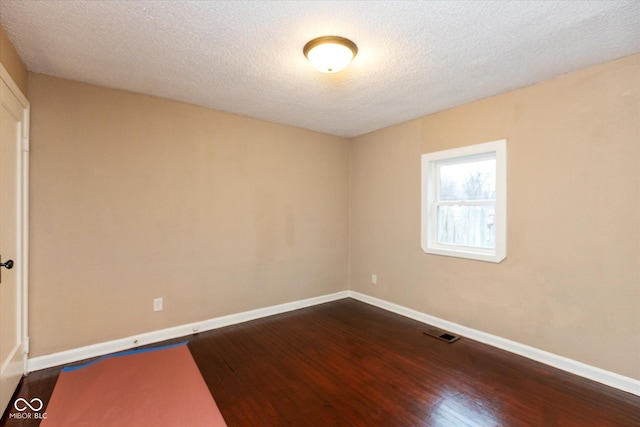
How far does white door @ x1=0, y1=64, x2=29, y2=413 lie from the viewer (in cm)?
200

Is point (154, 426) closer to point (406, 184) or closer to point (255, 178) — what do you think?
point (255, 178)

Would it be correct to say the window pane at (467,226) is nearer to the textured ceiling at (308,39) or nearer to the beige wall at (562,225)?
the beige wall at (562,225)

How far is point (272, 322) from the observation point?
367 cm

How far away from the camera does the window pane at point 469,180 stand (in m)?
3.23

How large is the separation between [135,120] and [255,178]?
138cm

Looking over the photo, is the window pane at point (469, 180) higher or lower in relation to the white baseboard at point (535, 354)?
higher

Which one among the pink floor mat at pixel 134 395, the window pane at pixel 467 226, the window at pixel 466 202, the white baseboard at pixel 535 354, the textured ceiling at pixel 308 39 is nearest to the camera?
the textured ceiling at pixel 308 39

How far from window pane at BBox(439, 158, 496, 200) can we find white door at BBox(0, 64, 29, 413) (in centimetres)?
394

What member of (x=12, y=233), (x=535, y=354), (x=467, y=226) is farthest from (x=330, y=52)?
(x=535, y=354)

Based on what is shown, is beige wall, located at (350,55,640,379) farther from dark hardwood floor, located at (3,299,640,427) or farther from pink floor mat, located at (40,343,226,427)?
pink floor mat, located at (40,343,226,427)

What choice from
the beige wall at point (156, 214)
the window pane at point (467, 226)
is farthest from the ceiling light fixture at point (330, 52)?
the window pane at point (467, 226)

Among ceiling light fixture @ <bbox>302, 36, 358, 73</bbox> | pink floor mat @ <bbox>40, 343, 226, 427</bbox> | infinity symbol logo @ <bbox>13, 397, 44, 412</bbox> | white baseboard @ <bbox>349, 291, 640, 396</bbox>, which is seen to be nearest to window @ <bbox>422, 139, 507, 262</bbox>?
white baseboard @ <bbox>349, 291, 640, 396</bbox>

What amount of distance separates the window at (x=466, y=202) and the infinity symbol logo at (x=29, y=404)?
3.69 m

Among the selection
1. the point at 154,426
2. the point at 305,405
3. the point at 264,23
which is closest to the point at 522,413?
the point at 305,405
